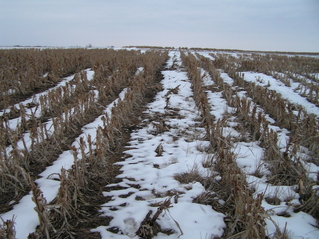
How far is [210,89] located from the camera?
7.98 m

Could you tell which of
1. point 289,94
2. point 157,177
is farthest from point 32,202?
point 289,94

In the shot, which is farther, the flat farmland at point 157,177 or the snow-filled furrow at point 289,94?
the snow-filled furrow at point 289,94

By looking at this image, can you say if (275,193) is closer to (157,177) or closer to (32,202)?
(157,177)

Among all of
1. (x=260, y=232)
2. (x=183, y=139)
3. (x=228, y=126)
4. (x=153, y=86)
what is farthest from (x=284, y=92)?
(x=260, y=232)

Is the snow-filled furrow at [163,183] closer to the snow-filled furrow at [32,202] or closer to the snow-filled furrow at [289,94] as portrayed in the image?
the snow-filled furrow at [32,202]

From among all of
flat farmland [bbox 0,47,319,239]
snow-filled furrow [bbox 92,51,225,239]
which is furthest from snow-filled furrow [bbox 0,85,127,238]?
snow-filled furrow [bbox 92,51,225,239]

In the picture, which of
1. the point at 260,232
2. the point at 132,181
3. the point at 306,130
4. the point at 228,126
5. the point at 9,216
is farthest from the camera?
the point at 228,126

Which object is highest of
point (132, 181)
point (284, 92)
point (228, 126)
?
point (284, 92)

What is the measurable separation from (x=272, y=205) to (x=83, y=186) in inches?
91.9

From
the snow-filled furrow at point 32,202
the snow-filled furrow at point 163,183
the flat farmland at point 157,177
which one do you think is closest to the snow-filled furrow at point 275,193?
the flat farmland at point 157,177

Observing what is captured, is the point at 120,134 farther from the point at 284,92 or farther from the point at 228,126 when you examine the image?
the point at 284,92

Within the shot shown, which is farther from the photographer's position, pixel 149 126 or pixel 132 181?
pixel 149 126

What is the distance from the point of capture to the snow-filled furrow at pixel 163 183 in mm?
2230

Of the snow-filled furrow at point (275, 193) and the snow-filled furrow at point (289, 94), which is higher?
the snow-filled furrow at point (289, 94)
